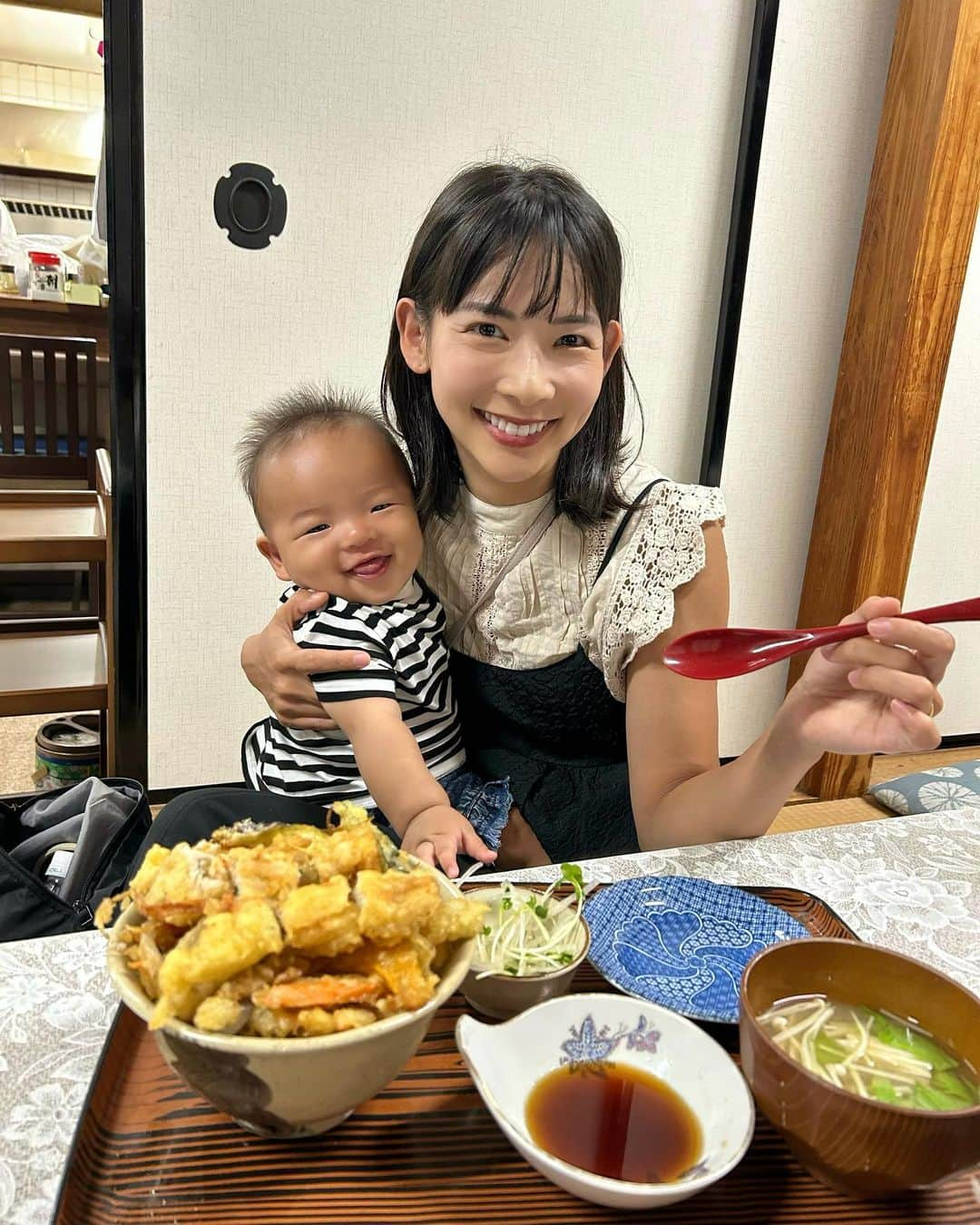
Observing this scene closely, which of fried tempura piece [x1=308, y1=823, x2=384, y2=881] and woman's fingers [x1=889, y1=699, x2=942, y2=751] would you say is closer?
fried tempura piece [x1=308, y1=823, x2=384, y2=881]

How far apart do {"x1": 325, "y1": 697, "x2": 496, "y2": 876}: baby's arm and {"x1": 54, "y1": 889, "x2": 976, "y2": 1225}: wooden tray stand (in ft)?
1.18

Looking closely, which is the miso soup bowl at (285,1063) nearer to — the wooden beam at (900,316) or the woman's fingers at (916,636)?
the woman's fingers at (916,636)

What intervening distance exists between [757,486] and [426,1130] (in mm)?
2504

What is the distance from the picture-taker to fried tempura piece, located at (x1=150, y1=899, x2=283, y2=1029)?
19.2 inches

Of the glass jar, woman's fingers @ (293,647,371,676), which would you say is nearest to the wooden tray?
woman's fingers @ (293,647,371,676)

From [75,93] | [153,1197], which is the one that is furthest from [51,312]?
[75,93]

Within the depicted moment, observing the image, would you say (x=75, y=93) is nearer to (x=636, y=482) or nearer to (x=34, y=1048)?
(x=636, y=482)

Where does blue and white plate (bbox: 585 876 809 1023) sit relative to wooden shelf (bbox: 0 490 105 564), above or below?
above

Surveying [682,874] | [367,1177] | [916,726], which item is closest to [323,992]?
[367,1177]

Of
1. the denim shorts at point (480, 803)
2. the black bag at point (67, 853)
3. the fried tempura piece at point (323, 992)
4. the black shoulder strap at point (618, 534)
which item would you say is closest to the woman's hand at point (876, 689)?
the black shoulder strap at point (618, 534)

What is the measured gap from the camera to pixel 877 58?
2.59 m

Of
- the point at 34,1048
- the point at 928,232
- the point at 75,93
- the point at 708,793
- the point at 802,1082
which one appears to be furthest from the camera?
the point at 75,93

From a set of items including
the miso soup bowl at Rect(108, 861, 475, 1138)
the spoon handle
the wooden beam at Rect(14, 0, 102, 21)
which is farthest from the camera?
the wooden beam at Rect(14, 0, 102, 21)

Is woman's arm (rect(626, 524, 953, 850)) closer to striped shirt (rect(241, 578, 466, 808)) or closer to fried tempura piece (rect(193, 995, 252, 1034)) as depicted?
striped shirt (rect(241, 578, 466, 808))
